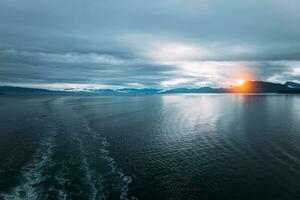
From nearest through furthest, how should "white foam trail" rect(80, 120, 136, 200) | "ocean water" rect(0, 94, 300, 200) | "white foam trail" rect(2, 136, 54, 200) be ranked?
1. "white foam trail" rect(2, 136, 54, 200)
2. "ocean water" rect(0, 94, 300, 200)
3. "white foam trail" rect(80, 120, 136, 200)

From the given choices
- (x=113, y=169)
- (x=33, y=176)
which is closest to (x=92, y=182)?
(x=113, y=169)

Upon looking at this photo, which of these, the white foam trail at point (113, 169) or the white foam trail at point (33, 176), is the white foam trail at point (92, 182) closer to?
the white foam trail at point (113, 169)

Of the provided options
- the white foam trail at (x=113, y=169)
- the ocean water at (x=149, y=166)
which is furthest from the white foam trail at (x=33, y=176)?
the white foam trail at (x=113, y=169)

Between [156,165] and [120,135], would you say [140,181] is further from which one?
[120,135]

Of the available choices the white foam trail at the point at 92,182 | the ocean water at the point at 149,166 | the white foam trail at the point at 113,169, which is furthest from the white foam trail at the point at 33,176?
the white foam trail at the point at 113,169

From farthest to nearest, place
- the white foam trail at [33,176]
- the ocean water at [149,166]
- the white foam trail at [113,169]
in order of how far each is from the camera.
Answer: the white foam trail at [113,169], the ocean water at [149,166], the white foam trail at [33,176]

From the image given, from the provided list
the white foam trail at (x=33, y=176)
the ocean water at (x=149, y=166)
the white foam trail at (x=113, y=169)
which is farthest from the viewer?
the white foam trail at (x=113, y=169)

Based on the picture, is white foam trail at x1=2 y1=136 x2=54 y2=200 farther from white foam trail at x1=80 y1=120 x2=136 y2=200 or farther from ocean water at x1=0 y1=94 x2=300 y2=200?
white foam trail at x1=80 y1=120 x2=136 y2=200

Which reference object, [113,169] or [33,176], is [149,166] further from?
[33,176]

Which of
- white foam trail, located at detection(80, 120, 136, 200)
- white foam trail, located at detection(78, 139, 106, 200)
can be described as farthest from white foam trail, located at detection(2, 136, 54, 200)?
white foam trail, located at detection(80, 120, 136, 200)

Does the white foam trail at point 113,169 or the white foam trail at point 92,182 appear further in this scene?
the white foam trail at point 113,169

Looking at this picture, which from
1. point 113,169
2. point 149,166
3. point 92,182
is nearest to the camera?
point 92,182

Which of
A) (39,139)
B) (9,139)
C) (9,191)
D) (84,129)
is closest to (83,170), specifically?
(9,191)
